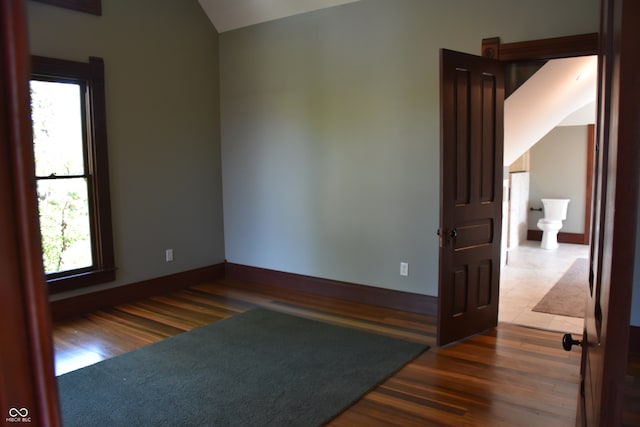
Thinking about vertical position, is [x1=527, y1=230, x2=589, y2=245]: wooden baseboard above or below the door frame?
below

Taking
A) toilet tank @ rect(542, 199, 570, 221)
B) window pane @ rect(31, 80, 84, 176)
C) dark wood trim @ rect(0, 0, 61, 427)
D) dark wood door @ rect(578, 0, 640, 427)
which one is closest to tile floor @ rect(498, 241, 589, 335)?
toilet tank @ rect(542, 199, 570, 221)

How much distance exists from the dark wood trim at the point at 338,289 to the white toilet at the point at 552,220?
4.08m

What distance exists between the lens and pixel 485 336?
12.6 feet

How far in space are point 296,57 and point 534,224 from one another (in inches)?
212

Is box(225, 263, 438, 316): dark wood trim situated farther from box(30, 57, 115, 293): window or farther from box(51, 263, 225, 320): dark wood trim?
box(30, 57, 115, 293): window

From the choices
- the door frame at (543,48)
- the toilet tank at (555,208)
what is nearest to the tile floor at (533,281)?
the toilet tank at (555,208)

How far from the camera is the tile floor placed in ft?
13.6

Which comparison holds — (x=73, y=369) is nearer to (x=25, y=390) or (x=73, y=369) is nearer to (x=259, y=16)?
(x=25, y=390)

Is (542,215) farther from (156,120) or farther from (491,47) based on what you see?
(156,120)

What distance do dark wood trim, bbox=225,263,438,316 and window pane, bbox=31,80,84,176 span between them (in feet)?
6.91

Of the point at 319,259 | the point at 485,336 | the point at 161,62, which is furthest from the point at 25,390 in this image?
the point at 161,62

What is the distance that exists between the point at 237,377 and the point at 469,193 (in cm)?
214

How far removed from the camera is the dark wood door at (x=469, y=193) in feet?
11.5

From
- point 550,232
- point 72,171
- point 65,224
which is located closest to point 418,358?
point 65,224
